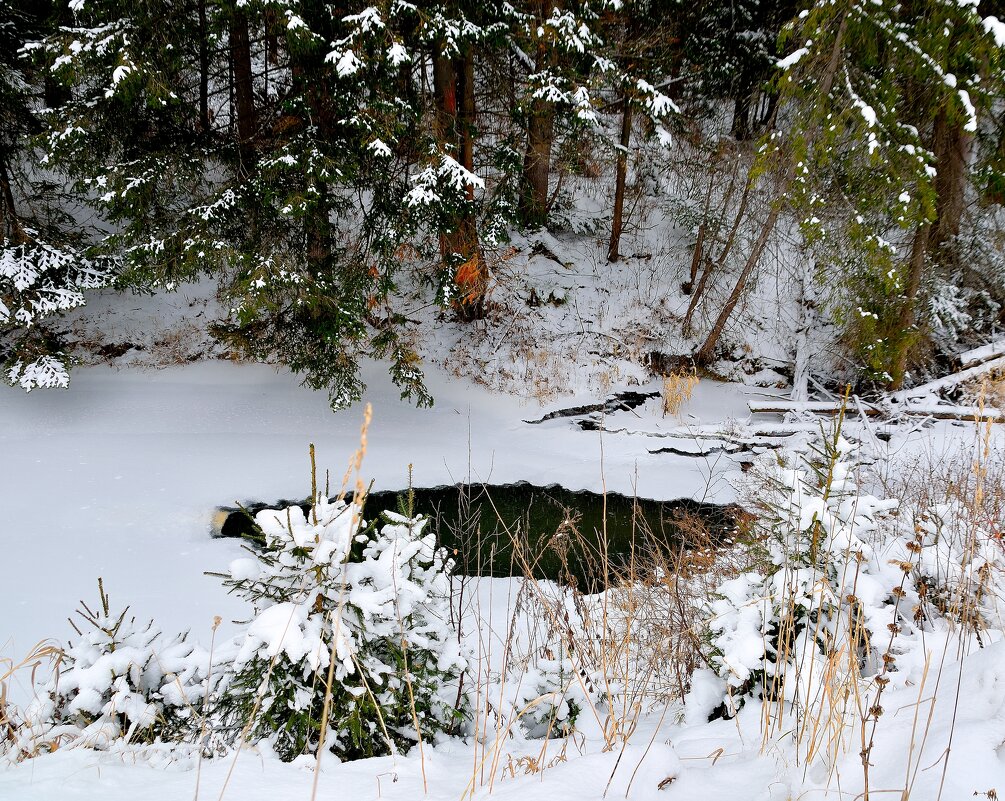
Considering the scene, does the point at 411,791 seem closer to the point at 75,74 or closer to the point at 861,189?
the point at 75,74

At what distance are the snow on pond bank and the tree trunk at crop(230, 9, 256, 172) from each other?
3672 millimetres

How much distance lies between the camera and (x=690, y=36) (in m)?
10.1

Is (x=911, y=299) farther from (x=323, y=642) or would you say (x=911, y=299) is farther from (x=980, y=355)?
(x=323, y=642)

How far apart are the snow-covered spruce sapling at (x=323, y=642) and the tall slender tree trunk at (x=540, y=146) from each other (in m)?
6.97

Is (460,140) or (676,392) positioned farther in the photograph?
(676,392)

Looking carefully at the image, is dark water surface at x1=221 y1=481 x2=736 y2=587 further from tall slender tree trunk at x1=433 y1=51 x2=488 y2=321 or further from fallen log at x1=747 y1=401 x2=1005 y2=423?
tall slender tree trunk at x1=433 y1=51 x2=488 y2=321

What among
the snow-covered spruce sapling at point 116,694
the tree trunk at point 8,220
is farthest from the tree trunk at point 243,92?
the snow-covered spruce sapling at point 116,694

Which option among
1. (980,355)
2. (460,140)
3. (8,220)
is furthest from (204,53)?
(980,355)

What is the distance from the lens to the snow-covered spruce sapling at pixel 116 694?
2092 millimetres

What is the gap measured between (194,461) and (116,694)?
5.69 metres

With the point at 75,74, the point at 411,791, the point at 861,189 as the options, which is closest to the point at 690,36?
the point at 861,189

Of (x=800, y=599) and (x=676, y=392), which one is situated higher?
(x=676, y=392)

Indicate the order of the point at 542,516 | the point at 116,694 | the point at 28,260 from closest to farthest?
the point at 116,694, the point at 542,516, the point at 28,260

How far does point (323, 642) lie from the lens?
186 cm
